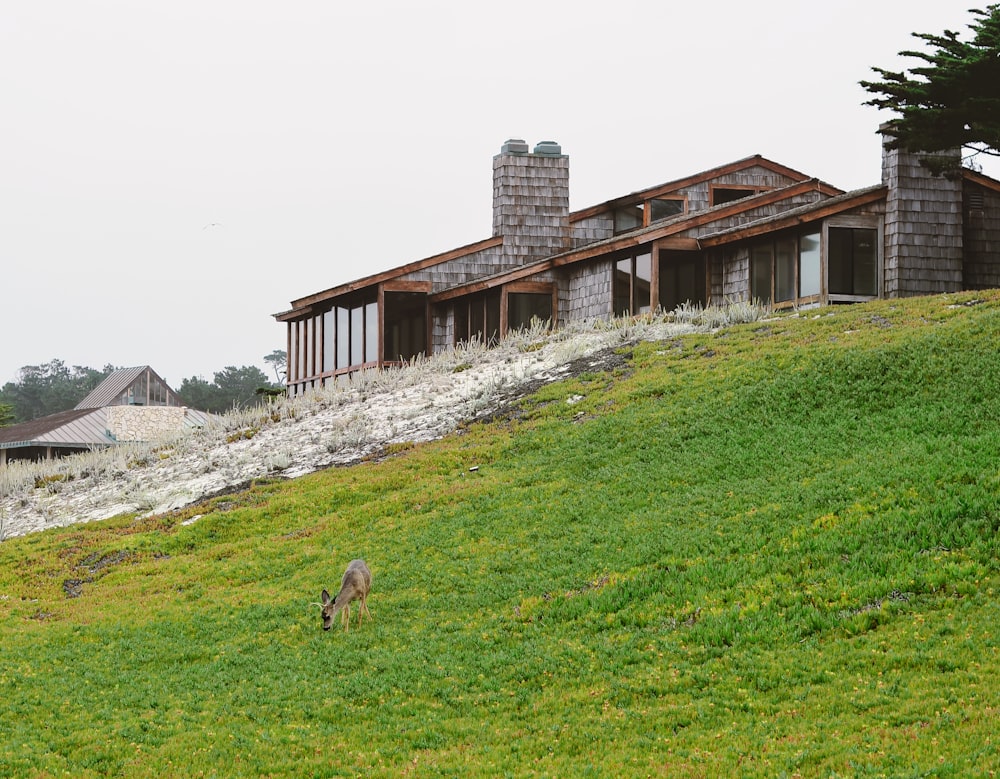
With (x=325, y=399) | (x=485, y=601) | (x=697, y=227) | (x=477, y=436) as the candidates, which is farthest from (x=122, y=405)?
(x=485, y=601)

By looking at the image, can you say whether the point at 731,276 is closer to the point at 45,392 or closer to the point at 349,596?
the point at 349,596

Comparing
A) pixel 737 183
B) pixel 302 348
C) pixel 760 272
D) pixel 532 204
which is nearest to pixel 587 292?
pixel 532 204

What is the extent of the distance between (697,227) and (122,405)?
115 feet

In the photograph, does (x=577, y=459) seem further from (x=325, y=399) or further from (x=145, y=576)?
(x=325, y=399)

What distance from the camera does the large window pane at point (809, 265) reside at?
28047 millimetres

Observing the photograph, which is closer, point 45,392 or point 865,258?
point 865,258

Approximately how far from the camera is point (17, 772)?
8.75m

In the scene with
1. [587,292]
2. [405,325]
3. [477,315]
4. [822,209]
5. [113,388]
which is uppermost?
[822,209]

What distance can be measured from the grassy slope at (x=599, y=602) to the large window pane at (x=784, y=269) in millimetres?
8315

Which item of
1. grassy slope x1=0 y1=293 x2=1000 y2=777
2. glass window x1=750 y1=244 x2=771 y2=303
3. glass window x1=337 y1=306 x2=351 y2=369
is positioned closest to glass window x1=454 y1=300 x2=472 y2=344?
glass window x1=337 y1=306 x2=351 y2=369

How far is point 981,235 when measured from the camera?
29453mm

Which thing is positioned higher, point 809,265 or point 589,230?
point 589,230

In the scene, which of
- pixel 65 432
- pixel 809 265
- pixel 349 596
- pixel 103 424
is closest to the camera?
pixel 349 596

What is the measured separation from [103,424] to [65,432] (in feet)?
7.76
